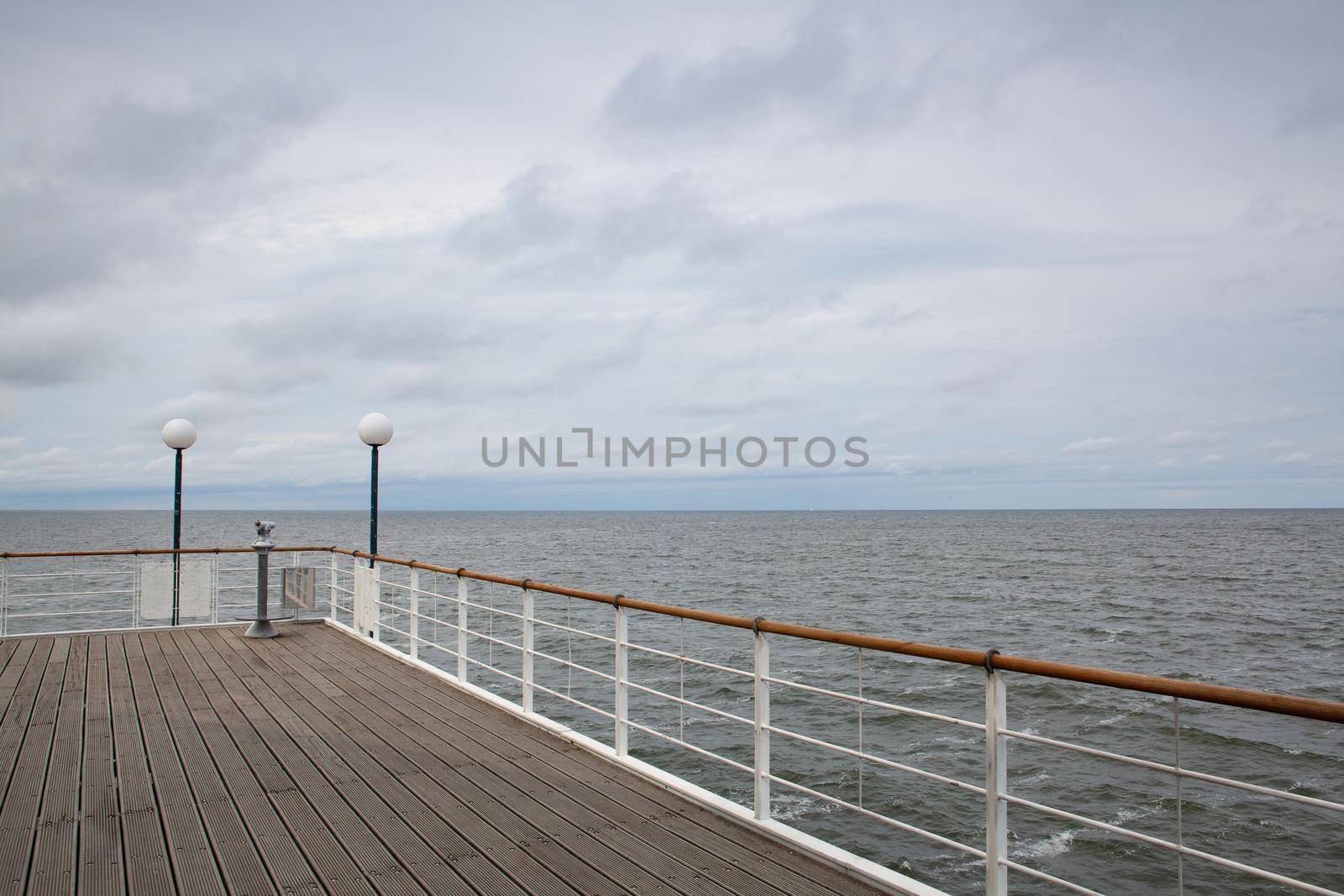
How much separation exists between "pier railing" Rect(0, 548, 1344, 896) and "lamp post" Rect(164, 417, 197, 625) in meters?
0.28

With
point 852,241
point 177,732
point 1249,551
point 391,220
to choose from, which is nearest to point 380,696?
point 177,732

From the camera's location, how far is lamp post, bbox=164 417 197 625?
27.7 ft

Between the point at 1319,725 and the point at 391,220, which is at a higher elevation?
the point at 391,220

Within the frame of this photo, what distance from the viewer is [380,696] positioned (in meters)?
5.31

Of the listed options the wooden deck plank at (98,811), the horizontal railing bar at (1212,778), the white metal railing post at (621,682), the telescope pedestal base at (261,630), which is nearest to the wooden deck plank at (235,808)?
the wooden deck plank at (98,811)

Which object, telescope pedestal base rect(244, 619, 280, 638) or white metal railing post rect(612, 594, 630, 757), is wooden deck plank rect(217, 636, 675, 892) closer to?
telescope pedestal base rect(244, 619, 280, 638)

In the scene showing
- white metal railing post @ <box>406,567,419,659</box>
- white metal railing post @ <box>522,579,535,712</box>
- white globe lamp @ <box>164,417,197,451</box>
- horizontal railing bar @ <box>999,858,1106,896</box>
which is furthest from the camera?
white globe lamp @ <box>164,417,197,451</box>

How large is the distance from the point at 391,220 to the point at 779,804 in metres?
14.8

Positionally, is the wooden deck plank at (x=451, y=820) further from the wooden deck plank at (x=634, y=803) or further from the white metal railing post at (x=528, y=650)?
the white metal railing post at (x=528, y=650)

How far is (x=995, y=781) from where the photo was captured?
232 cm

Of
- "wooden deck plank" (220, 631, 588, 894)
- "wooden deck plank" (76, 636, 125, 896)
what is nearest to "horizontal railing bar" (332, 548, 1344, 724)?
"wooden deck plank" (220, 631, 588, 894)

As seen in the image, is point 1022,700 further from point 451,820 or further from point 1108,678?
point 1108,678

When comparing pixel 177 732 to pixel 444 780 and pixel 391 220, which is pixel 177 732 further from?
pixel 391 220

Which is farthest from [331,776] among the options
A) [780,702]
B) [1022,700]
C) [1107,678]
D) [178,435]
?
[1022,700]
